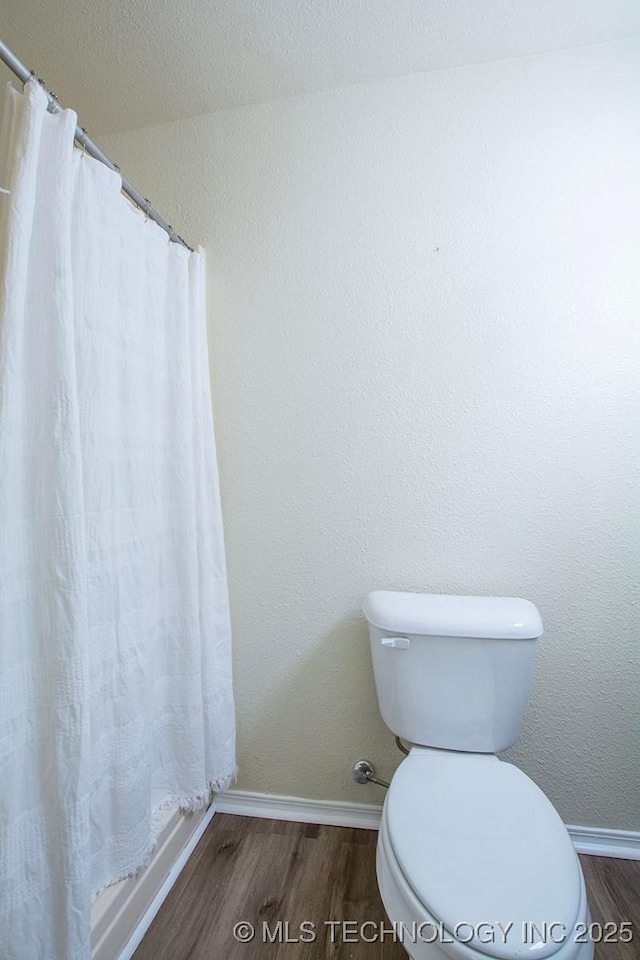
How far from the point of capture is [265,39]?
3.47ft

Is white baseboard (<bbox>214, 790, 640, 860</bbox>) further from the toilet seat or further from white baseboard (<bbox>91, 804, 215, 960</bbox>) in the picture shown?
the toilet seat

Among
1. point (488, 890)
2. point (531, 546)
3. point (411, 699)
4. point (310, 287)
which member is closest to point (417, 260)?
point (310, 287)

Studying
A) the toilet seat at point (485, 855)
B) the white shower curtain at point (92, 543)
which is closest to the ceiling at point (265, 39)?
the white shower curtain at point (92, 543)

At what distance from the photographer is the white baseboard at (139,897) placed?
2.79 feet

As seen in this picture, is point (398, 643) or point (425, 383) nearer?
point (398, 643)

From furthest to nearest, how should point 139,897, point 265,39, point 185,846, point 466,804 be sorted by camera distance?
point 185,846 → point 265,39 → point 139,897 → point 466,804

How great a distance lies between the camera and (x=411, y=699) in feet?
3.37

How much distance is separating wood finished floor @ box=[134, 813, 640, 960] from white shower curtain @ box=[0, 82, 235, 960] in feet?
0.65

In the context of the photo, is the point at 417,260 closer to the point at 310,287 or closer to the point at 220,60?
the point at 310,287

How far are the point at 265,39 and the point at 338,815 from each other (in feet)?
7.26

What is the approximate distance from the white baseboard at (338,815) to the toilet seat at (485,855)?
1.61 ft

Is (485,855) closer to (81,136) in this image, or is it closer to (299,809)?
(299,809)

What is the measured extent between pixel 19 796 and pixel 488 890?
0.78 m

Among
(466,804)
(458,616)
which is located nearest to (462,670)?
(458,616)
